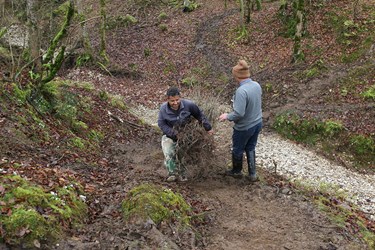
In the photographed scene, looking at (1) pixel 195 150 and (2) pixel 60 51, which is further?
(2) pixel 60 51

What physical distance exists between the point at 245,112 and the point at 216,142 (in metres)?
2.76

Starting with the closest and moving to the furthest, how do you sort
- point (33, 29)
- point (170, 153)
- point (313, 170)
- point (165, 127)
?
point (165, 127)
point (170, 153)
point (33, 29)
point (313, 170)

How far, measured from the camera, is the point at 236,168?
7.88 m

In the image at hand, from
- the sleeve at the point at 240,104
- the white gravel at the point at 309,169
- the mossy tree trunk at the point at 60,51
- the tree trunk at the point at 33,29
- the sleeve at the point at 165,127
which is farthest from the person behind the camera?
the tree trunk at the point at 33,29

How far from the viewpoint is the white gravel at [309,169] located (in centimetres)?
1020

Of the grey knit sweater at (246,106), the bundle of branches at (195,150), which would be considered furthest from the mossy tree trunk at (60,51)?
the grey knit sweater at (246,106)

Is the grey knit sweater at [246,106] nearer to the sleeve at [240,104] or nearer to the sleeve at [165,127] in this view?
the sleeve at [240,104]

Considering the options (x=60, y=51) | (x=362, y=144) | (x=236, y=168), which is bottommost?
(x=362, y=144)

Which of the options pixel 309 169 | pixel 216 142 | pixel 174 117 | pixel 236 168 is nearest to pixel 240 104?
pixel 174 117

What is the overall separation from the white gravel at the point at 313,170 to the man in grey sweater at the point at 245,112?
2.41 metres

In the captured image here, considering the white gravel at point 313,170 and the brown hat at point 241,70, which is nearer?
the brown hat at point 241,70

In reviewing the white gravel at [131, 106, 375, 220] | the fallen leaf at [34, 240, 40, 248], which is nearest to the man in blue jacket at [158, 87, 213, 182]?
the white gravel at [131, 106, 375, 220]

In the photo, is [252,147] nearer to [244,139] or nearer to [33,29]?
[244,139]

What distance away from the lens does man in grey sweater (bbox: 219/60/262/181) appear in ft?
23.1
